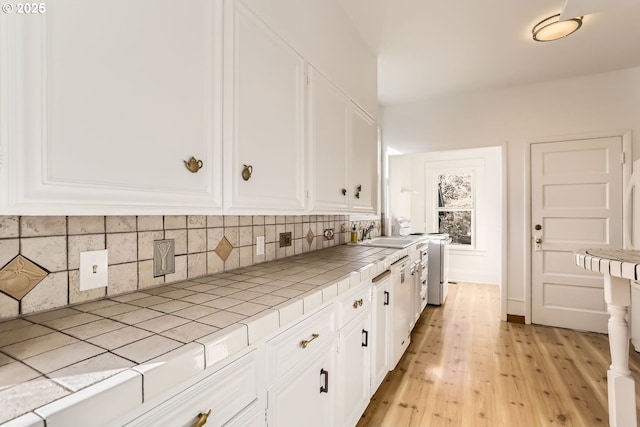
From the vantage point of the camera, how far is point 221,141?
41.8 inches

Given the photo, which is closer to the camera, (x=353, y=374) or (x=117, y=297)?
(x=117, y=297)

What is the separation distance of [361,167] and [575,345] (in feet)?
8.65

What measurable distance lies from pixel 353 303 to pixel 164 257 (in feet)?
2.84

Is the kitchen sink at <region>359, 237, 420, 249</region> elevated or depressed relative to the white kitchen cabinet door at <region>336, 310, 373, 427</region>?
elevated

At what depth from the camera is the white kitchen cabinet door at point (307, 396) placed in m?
0.95

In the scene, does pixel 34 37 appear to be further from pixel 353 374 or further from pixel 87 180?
pixel 353 374

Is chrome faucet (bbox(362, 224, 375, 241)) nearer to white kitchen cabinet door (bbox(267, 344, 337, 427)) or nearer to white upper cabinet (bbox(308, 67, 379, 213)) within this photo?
white upper cabinet (bbox(308, 67, 379, 213))

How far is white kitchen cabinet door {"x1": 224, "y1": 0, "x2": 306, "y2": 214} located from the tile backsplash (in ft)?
0.94

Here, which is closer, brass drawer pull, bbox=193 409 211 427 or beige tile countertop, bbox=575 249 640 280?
brass drawer pull, bbox=193 409 211 427

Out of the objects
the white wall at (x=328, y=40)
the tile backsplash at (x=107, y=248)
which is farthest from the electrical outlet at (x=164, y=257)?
the white wall at (x=328, y=40)

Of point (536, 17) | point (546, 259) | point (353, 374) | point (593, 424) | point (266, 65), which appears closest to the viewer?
point (266, 65)

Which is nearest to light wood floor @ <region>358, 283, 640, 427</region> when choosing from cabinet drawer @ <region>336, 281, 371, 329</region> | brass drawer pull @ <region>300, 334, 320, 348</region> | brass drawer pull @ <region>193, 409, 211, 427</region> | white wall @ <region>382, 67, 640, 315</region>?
white wall @ <region>382, 67, 640, 315</region>

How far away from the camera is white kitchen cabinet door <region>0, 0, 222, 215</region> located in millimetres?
612

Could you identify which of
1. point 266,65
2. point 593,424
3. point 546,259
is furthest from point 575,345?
point 266,65
